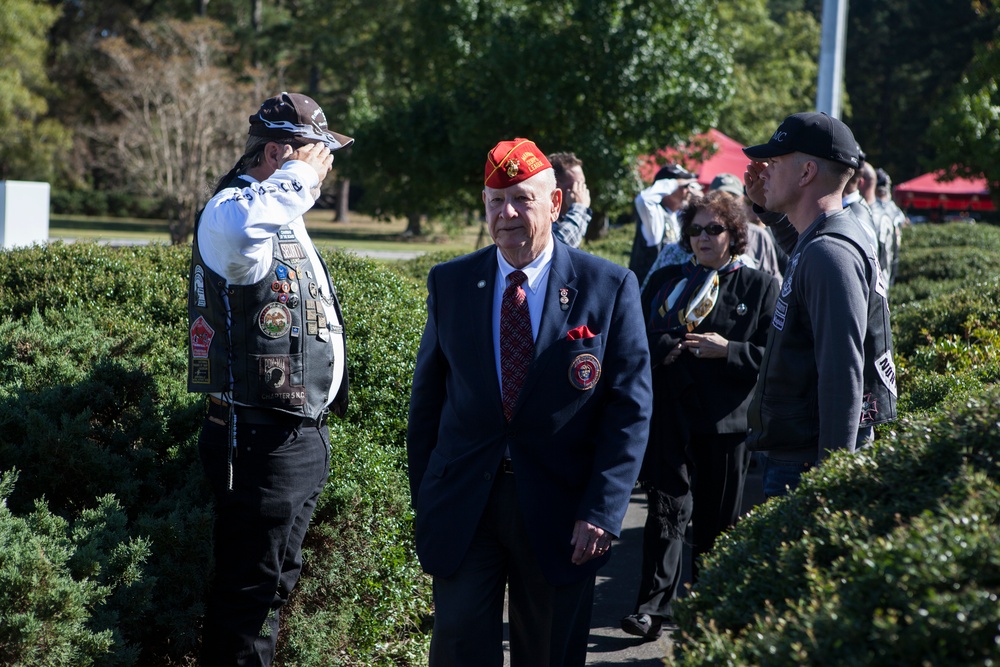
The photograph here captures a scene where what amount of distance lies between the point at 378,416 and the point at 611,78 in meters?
13.1

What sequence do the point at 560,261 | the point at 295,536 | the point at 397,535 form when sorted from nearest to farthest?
1. the point at 560,261
2. the point at 295,536
3. the point at 397,535

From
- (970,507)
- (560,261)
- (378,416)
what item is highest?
(560,261)

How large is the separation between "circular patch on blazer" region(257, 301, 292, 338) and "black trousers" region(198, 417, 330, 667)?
33 cm

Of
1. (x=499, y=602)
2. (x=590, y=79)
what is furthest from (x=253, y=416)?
(x=590, y=79)

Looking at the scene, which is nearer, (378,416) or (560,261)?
(560,261)

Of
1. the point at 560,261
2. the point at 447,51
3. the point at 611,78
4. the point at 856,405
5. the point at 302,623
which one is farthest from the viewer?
the point at 447,51

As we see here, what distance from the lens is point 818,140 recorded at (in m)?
3.34

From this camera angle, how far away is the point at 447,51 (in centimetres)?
1922

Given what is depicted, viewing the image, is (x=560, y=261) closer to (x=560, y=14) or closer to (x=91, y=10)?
(x=560, y=14)

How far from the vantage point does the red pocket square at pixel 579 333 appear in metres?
3.14

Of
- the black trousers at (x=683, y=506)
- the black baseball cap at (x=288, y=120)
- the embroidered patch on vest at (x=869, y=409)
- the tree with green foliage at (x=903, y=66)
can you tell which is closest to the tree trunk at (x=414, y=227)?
the tree with green foliage at (x=903, y=66)

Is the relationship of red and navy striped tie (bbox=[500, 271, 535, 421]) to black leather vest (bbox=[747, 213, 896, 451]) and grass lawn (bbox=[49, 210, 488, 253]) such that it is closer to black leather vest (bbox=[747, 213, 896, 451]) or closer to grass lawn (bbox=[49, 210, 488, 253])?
black leather vest (bbox=[747, 213, 896, 451])

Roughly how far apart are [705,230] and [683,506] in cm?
148

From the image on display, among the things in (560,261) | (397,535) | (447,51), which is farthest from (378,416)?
(447,51)
